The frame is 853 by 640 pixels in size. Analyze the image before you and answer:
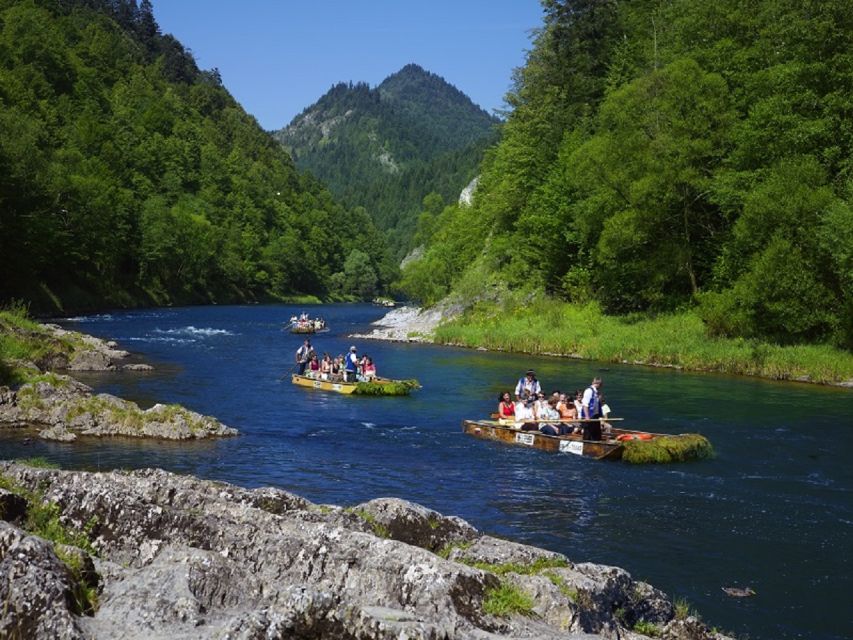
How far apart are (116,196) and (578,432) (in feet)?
321

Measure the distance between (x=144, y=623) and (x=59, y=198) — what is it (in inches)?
3723

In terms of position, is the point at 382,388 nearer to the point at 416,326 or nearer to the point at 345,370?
the point at 345,370

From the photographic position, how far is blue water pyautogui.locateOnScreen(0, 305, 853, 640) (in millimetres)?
15648

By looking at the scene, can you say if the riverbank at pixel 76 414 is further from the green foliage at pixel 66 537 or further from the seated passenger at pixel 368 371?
the green foliage at pixel 66 537

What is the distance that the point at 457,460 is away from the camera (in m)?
25.0

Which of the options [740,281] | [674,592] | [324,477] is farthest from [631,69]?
[674,592]

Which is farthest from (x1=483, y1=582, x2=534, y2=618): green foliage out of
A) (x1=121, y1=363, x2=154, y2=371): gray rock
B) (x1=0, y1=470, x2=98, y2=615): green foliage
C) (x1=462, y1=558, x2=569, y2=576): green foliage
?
(x1=121, y1=363, x2=154, y2=371): gray rock

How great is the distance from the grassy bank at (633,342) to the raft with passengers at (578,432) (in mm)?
18056

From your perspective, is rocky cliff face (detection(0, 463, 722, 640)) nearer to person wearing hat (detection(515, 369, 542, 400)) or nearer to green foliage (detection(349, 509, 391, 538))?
green foliage (detection(349, 509, 391, 538))

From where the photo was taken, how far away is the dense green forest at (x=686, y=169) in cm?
4462

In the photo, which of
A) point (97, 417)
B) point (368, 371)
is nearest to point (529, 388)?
point (368, 371)

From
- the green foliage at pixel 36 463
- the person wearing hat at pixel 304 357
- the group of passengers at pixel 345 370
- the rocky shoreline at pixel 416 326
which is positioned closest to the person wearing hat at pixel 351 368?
the group of passengers at pixel 345 370

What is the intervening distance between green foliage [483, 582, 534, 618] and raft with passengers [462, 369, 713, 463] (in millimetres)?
17449

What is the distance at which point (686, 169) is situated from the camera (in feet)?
175
